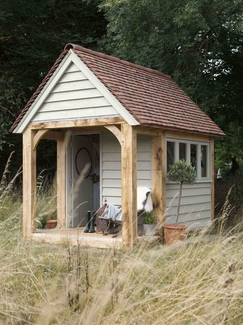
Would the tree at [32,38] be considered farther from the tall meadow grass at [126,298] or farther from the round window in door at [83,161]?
the tall meadow grass at [126,298]

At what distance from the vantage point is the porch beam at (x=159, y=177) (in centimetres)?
1004

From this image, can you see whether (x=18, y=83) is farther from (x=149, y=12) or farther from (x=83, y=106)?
(x=83, y=106)

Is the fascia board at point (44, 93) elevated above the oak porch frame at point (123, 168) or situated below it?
above

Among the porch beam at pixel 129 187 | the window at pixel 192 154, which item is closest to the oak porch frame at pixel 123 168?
the porch beam at pixel 129 187

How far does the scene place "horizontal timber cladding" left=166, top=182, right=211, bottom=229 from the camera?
413 inches

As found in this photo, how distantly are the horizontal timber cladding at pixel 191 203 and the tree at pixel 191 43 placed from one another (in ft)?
10.8

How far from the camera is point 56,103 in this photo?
33.5 ft

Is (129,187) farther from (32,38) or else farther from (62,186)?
(32,38)

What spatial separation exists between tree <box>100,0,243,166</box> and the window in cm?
272

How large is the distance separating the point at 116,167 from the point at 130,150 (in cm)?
217

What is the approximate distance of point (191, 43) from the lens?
14.1 m

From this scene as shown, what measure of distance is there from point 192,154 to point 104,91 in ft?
10.1

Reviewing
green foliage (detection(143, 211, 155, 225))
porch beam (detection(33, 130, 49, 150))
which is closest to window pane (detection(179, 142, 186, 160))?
green foliage (detection(143, 211, 155, 225))

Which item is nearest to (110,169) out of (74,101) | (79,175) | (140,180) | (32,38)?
(140,180)
